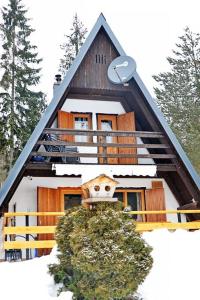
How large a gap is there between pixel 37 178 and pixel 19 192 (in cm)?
75

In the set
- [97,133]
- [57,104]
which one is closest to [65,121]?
[57,104]

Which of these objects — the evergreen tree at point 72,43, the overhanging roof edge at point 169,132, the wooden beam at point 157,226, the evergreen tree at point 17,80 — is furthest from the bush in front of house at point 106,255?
the evergreen tree at point 72,43

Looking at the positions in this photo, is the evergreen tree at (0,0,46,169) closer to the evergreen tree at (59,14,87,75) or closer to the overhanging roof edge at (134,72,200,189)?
the evergreen tree at (59,14,87,75)

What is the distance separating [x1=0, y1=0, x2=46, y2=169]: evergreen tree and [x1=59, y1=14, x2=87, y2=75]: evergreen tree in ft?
9.10

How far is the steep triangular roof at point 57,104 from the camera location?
10.9m

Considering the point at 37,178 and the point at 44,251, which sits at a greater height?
the point at 37,178

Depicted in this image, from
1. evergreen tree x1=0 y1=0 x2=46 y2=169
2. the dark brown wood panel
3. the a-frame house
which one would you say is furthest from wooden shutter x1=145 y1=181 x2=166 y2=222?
evergreen tree x1=0 y1=0 x2=46 y2=169

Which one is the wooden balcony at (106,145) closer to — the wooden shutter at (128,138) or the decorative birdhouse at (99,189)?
the wooden shutter at (128,138)

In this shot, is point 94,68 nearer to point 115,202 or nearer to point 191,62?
point 115,202

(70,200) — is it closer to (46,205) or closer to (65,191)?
(65,191)

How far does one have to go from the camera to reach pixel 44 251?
11.8 metres

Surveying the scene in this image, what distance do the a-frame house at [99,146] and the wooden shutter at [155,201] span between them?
3cm

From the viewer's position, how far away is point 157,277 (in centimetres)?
723

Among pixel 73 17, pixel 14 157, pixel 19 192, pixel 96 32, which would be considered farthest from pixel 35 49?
pixel 19 192
